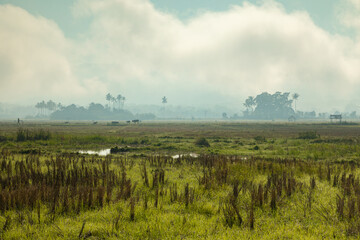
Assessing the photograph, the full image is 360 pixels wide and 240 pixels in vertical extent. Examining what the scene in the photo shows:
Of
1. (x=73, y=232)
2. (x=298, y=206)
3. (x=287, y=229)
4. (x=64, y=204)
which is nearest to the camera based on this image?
(x=73, y=232)

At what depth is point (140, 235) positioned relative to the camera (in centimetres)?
633

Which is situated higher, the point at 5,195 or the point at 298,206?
the point at 5,195

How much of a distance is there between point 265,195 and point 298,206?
46.5 inches

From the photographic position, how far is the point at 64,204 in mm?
7539

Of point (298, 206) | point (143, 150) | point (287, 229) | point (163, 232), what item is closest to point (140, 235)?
point (163, 232)

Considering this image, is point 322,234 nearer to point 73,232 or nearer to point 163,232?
point 163,232

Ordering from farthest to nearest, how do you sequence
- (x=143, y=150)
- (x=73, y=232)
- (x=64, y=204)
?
(x=143, y=150)
(x=64, y=204)
(x=73, y=232)

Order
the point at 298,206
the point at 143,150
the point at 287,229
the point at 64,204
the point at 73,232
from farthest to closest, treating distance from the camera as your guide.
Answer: the point at 143,150
the point at 298,206
the point at 64,204
the point at 287,229
the point at 73,232

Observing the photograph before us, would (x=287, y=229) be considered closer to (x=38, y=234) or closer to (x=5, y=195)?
(x=38, y=234)

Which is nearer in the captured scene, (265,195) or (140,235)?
(140,235)

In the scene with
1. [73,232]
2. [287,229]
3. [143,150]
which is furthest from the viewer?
[143,150]

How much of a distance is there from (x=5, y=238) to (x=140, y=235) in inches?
133

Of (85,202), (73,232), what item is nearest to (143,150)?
(85,202)

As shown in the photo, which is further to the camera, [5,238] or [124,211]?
[124,211]
